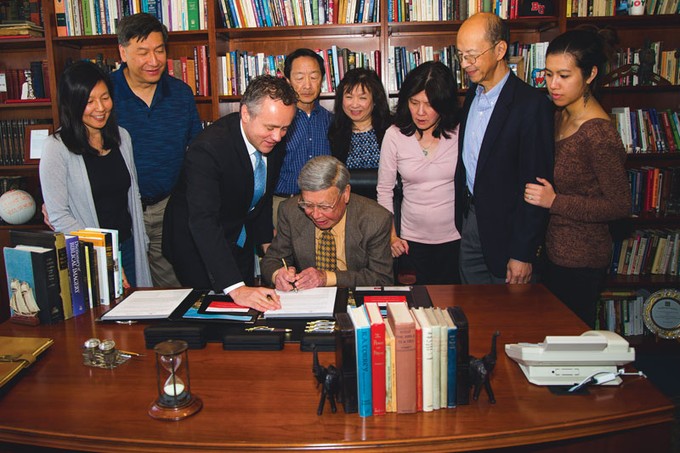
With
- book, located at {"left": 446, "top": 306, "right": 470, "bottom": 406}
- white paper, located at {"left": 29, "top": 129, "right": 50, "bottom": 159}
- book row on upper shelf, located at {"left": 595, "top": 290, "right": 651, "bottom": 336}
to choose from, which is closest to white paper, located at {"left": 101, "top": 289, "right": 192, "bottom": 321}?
book, located at {"left": 446, "top": 306, "right": 470, "bottom": 406}

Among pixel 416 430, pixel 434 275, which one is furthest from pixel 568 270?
pixel 416 430

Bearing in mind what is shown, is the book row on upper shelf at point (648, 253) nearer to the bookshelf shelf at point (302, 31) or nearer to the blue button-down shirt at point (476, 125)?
the blue button-down shirt at point (476, 125)

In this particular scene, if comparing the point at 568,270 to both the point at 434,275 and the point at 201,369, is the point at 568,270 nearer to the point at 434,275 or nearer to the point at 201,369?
the point at 434,275

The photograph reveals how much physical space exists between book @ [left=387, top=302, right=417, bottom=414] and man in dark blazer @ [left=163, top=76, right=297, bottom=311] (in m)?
0.69

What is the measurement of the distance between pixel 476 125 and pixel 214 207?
121 centimetres

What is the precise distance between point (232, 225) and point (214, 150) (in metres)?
0.37

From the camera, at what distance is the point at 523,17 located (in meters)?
3.76

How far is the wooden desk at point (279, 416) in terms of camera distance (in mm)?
1323

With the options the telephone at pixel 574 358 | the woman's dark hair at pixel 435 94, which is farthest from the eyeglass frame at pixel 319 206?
the telephone at pixel 574 358

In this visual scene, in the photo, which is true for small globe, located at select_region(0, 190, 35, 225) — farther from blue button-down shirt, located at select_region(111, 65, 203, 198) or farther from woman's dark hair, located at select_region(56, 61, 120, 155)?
woman's dark hair, located at select_region(56, 61, 120, 155)

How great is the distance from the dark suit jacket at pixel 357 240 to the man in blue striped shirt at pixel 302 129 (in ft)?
2.08

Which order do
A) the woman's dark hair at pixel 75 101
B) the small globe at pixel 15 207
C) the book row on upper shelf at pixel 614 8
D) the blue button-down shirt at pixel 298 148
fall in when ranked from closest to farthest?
the woman's dark hair at pixel 75 101 → the blue button-down shirt at pixel 298 148 → the book row on upper shelf at pixel 614 8 → the small globe at pixel 15 207

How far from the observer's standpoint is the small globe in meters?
4.07

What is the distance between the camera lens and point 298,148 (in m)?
3.17
